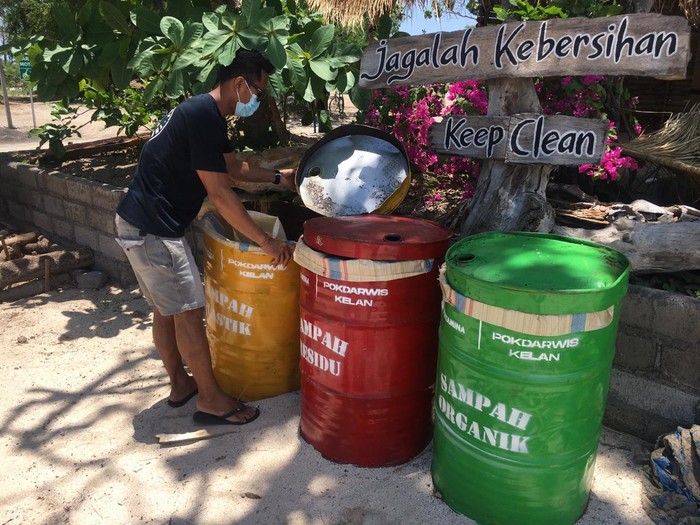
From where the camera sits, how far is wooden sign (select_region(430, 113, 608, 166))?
2.88 m

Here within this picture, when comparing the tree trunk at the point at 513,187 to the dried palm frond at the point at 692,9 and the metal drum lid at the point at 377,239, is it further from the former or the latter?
the dried palm frond at the point at 692,9

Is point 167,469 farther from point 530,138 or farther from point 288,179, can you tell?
point 530,138

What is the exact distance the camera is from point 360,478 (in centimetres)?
259

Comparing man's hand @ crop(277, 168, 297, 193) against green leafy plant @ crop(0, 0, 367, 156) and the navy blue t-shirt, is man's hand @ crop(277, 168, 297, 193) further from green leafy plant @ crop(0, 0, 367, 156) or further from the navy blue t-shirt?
the navy blue t-shirt

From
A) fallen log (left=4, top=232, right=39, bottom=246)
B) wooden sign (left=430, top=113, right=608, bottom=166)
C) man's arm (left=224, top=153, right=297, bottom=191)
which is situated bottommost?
fallen log (left=4, top=232, right=39, bottom=246)

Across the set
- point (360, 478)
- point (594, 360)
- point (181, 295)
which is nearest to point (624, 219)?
point (594, 360)

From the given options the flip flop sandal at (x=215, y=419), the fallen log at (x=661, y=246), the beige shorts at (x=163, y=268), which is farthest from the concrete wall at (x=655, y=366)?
the beige shorts at (x=163, y=268)

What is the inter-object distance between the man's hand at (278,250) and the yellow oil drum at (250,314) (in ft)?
0.14

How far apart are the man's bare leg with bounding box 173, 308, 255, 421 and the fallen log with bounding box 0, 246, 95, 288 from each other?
7.91 feet

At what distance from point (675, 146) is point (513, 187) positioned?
124 cm

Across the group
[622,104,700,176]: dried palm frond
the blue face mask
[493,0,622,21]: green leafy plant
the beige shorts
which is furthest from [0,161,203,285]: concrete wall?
[622,104,700,176]: dried palm frond

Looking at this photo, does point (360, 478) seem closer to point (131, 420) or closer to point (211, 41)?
point (131, 420)

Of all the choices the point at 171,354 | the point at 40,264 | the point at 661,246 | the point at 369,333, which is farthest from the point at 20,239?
the point at 661,246

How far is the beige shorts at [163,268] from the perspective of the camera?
282 cm
